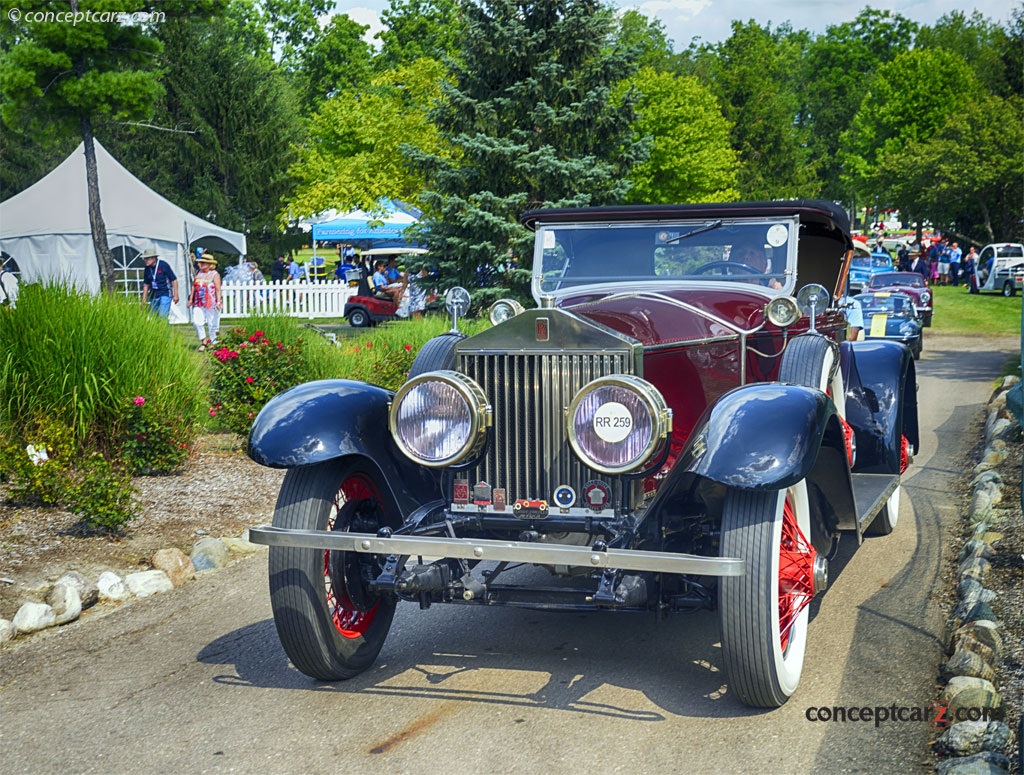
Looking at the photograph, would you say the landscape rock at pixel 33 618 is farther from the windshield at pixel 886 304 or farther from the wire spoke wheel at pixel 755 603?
the windshield at pixel 886 304

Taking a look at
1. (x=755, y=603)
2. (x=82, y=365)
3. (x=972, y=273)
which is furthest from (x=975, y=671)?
(x=972, y=273)

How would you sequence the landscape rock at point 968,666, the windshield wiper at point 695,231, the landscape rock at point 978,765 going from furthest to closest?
1. the windshield wiper at point 695,231
2. the landscape rock at point 968,666
3. the landscape rock at point 978,765

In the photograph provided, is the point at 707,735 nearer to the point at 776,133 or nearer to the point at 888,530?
the point at 888,530

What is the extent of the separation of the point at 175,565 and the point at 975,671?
428cm

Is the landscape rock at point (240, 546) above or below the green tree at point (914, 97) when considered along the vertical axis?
below

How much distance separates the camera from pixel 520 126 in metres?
14.8

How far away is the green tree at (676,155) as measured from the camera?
26438 mm

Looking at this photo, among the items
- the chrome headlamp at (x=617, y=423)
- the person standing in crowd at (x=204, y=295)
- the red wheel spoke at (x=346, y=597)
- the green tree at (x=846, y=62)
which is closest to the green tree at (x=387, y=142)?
the person standing in crowd at (x=204, y=295)

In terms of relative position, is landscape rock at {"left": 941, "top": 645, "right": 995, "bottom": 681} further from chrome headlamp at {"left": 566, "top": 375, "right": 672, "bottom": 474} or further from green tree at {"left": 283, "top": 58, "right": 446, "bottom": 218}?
green tree at {"left": 283, "top": 58, "right": 446, "bottom": 218}

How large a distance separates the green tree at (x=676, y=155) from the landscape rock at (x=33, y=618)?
852 inches

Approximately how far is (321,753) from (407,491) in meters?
1.39

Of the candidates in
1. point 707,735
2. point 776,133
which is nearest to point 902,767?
point 707,735

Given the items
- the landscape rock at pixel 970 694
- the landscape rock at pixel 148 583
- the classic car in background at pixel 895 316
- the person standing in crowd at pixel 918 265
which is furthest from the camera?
the person standing in crowd at pixel 918 265

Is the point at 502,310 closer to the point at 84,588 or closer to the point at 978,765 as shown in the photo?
the point at 84,588
